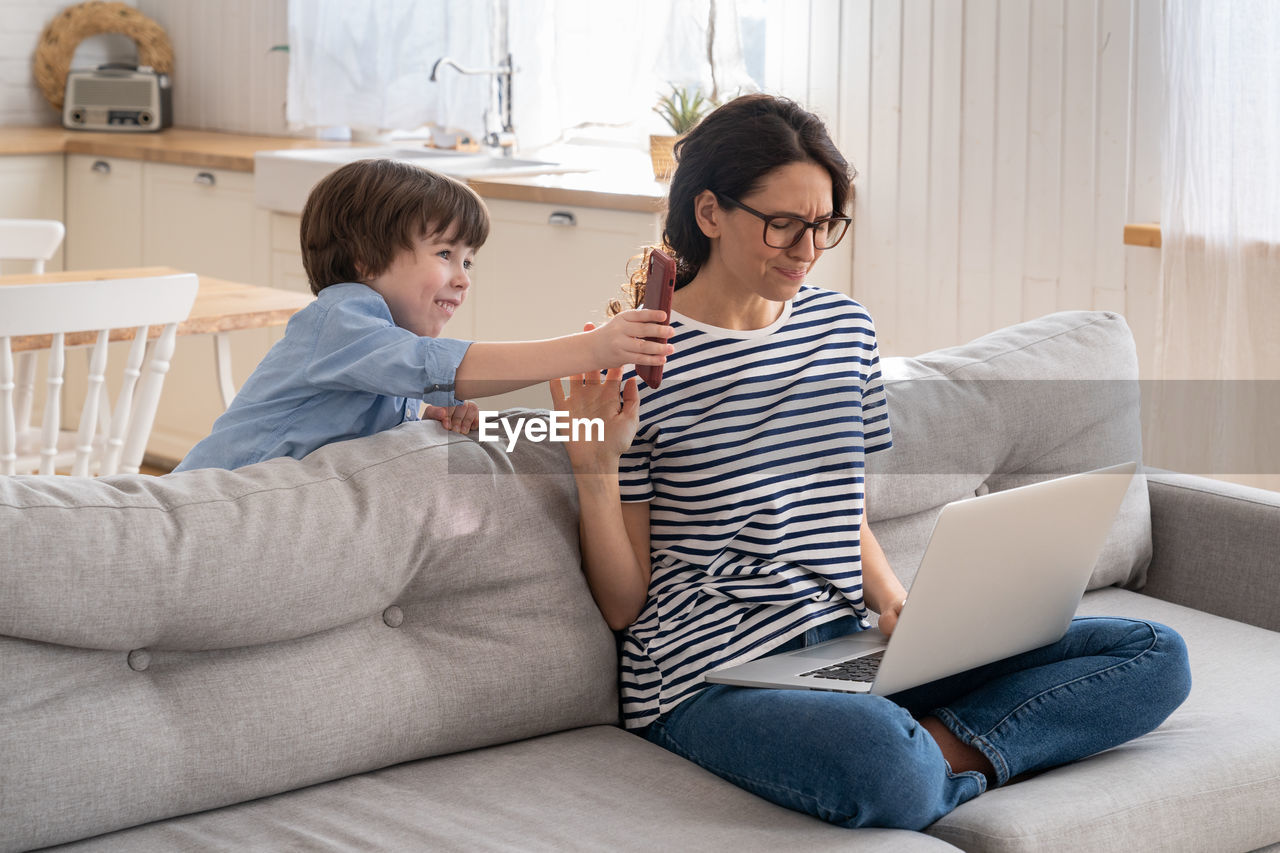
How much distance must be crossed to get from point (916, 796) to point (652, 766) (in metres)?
0.30

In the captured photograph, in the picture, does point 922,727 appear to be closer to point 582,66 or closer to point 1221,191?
point 1221,191

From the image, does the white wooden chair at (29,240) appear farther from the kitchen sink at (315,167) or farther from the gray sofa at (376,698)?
the gray sofa at (376,698)

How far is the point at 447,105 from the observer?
423 centimetres

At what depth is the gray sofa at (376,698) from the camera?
4.36 feet

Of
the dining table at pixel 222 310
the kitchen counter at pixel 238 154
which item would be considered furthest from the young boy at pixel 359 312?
the kitchen counter at pixel 238 154

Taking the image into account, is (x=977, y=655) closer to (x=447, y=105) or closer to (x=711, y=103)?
(x=711, y=103)

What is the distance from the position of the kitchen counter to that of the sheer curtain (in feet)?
3.63

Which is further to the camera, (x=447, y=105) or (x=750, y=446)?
(x=447, y=105)

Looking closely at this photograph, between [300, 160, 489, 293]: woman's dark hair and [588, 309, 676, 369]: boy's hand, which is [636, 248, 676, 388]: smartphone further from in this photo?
[300, 160, 489, 293]: woman's dark hair

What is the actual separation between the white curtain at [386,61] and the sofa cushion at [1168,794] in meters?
2.99

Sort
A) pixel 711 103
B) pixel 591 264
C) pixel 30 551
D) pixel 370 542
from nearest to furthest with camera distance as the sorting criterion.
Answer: pixel 30 551 → pixel 370 542 → pixel 591 264 → pixel 711 103

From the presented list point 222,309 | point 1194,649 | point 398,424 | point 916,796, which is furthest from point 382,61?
point 916,796

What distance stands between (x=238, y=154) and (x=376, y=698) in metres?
3.01

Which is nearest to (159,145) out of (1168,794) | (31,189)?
(31,189)
